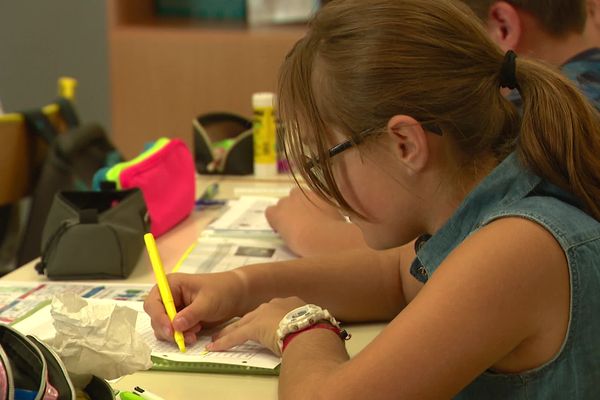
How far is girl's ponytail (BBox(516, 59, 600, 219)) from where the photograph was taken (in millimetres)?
865

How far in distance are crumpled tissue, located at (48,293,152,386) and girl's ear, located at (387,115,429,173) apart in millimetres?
317

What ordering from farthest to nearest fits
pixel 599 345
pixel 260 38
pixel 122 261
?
pixel 260 38, pixel 122 261, pixel 599 345

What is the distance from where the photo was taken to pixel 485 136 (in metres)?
0.92

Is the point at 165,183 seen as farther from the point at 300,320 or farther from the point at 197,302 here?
the point at 300,320

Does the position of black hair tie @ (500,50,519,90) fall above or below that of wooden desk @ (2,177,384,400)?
above

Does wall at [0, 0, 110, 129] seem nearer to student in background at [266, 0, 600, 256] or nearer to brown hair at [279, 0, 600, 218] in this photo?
student in background at [266, 0, 600, 256]

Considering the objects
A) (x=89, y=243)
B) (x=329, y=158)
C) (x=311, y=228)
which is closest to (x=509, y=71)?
(x=329, y=158)

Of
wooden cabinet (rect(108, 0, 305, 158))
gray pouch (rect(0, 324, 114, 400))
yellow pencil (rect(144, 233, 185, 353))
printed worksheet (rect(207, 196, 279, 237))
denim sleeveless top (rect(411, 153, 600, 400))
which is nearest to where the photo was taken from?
gray pouch (rect(0, 324, 114, 400))

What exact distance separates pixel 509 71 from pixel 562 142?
9cm

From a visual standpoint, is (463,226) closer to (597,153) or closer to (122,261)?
(597,153)

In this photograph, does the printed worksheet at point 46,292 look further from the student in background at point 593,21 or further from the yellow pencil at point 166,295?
the student in background at point 593,21

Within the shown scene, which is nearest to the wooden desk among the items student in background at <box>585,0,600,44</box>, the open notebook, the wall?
the open notebook

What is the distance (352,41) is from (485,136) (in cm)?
17

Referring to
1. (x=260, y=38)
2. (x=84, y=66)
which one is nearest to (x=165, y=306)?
(x=260, y=38)
